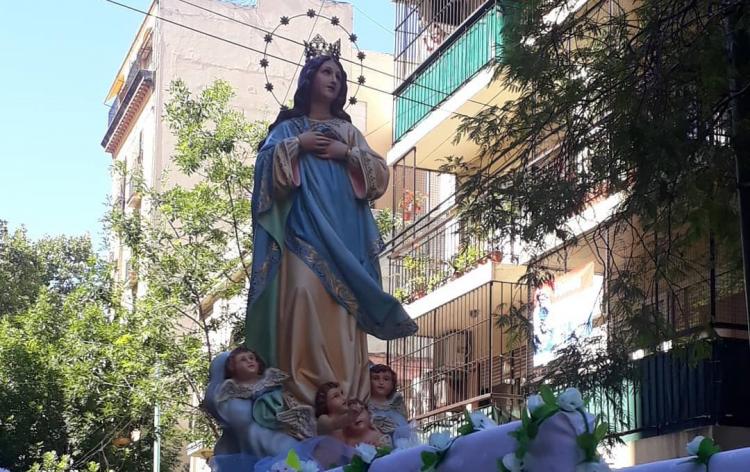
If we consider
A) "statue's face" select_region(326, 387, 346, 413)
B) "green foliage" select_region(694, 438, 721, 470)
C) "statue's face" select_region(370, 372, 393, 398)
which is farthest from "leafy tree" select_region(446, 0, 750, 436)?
"green foliage" select_region(694, 438, 721, 470)

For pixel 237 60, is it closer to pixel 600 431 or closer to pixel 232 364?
pixel 232 364

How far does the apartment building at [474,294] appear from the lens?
14641 millimetres

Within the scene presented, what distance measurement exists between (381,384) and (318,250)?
81 cm

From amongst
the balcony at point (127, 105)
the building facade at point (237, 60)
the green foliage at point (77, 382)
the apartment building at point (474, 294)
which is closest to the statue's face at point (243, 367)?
the apartment building at point (474, 294)

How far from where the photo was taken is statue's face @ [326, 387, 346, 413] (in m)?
6.91

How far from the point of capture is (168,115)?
2270cm

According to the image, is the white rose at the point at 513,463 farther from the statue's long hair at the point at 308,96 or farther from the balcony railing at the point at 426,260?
the balcony railing at the point at 426,260

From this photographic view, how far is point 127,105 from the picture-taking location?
142 feet

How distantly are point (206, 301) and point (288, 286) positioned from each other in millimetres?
19332

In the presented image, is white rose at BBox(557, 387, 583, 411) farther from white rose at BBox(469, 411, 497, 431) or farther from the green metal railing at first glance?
the green metal railing

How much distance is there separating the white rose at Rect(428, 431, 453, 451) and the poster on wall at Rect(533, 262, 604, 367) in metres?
12.8

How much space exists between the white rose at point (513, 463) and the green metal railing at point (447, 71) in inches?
631

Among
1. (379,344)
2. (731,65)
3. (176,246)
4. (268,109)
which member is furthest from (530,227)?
(268,109)

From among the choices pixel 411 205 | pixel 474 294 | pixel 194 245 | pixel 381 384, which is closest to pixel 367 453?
pixel 381 384
